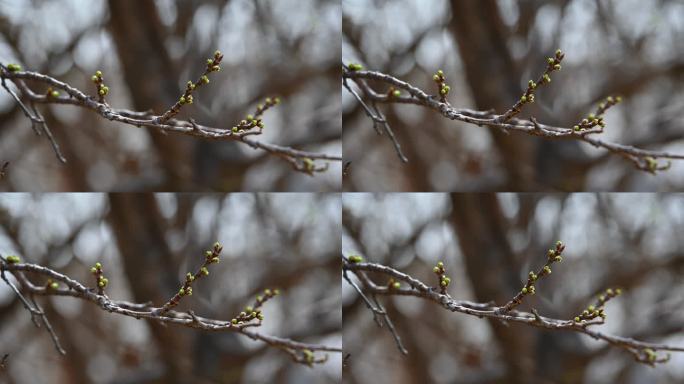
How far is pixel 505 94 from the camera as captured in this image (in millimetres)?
4230

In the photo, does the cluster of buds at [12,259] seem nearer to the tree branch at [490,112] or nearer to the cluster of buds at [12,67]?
the cluster of buds at [12,67]

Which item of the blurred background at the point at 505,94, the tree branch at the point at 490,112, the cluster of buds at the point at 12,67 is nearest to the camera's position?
the tree branch at the point at 490,112

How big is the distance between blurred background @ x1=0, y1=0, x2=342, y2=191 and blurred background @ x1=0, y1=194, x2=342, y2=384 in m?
0.23

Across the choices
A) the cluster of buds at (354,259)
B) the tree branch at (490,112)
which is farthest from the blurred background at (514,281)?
the tree branch at (490,112)

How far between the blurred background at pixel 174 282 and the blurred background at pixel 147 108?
9.1 inches

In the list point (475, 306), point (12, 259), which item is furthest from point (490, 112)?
point (12, 259)

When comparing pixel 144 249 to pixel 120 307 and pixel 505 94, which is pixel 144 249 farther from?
pixel 505 94

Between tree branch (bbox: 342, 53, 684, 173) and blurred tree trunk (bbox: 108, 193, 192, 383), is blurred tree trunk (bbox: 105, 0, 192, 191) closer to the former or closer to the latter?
blurred tree trunk (bbox: 108, 193, 192, 383)

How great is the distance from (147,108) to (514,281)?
2229 millimetres

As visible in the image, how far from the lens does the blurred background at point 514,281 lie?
414cm

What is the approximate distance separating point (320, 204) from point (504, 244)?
1.19 meters

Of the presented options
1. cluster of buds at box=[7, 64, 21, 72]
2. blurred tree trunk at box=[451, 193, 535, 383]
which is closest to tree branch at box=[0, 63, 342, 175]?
cluster of buds at box=[7, 64, 21, 72]

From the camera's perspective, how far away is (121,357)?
4750 mm

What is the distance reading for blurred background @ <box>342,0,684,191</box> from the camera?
410 cm
